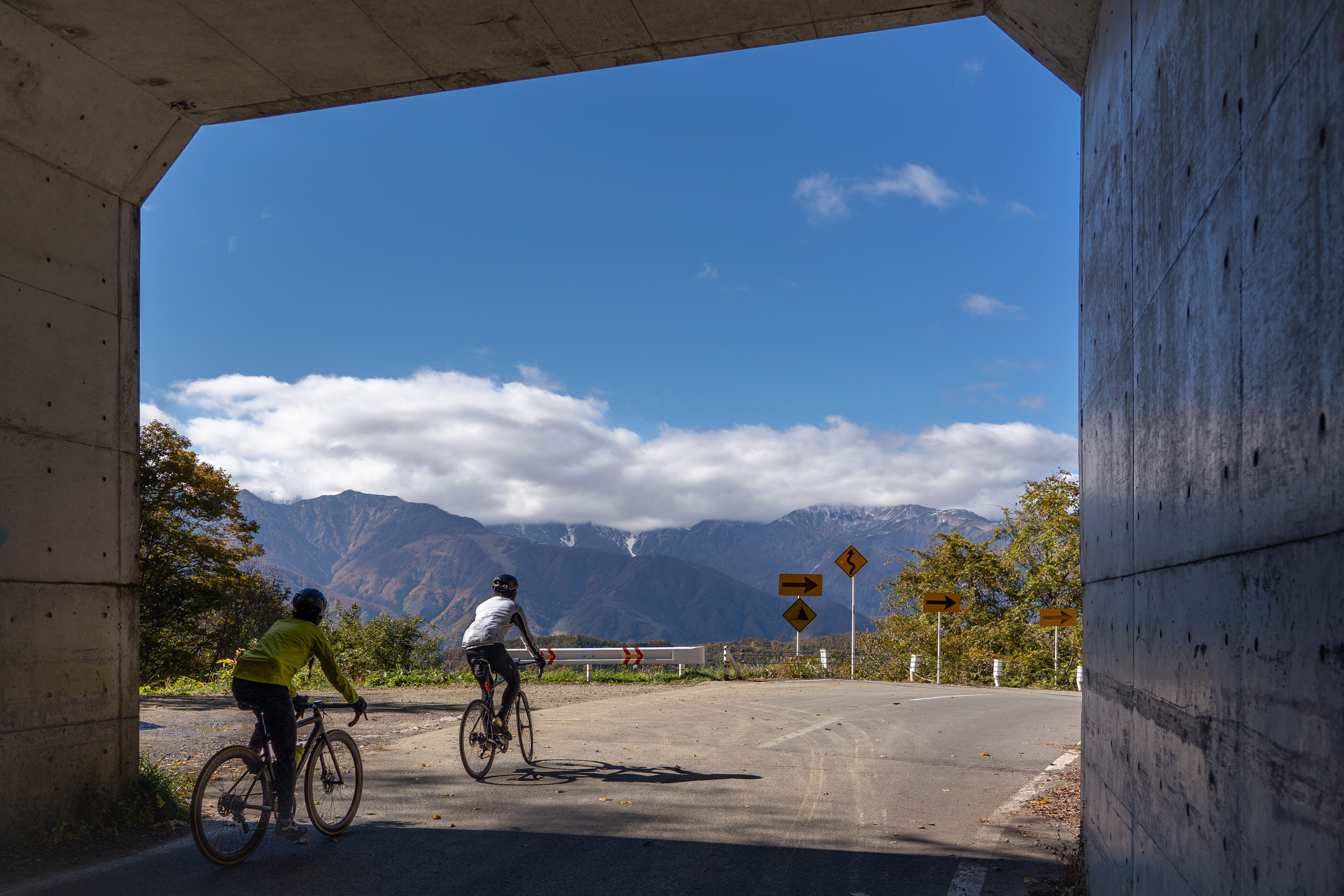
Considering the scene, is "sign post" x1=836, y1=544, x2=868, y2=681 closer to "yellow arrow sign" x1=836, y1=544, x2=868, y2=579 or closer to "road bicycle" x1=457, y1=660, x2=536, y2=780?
"yellow arrow sign" x1=836, y1=544, x2=868, y2=579

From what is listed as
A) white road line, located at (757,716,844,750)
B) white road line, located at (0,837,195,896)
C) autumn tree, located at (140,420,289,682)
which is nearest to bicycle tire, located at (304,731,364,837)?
white road line, located at (0,837,195,896)

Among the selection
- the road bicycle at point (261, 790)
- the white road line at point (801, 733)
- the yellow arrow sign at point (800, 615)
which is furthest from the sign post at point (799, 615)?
the road bicycle at point (261, 790)

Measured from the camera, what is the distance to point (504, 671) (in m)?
9.84

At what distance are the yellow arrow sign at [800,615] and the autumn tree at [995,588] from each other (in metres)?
13.6

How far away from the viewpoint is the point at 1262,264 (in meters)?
2.41

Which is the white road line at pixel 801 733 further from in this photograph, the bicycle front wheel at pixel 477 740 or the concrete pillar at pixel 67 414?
the concrete pillar at pixel 67 414

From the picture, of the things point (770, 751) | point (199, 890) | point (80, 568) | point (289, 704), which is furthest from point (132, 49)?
point (770, 751)

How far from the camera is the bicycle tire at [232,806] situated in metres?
6.09

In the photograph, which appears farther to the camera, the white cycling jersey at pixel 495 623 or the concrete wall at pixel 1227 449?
the white cycling jersey at pixel 495 623

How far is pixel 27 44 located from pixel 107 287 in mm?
1757

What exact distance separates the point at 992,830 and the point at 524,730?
194 inches

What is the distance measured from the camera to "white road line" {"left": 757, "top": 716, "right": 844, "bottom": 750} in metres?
12.1

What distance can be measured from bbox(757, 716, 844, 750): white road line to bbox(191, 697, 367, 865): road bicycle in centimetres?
580

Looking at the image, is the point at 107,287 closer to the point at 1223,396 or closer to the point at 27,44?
the point at 27,44
